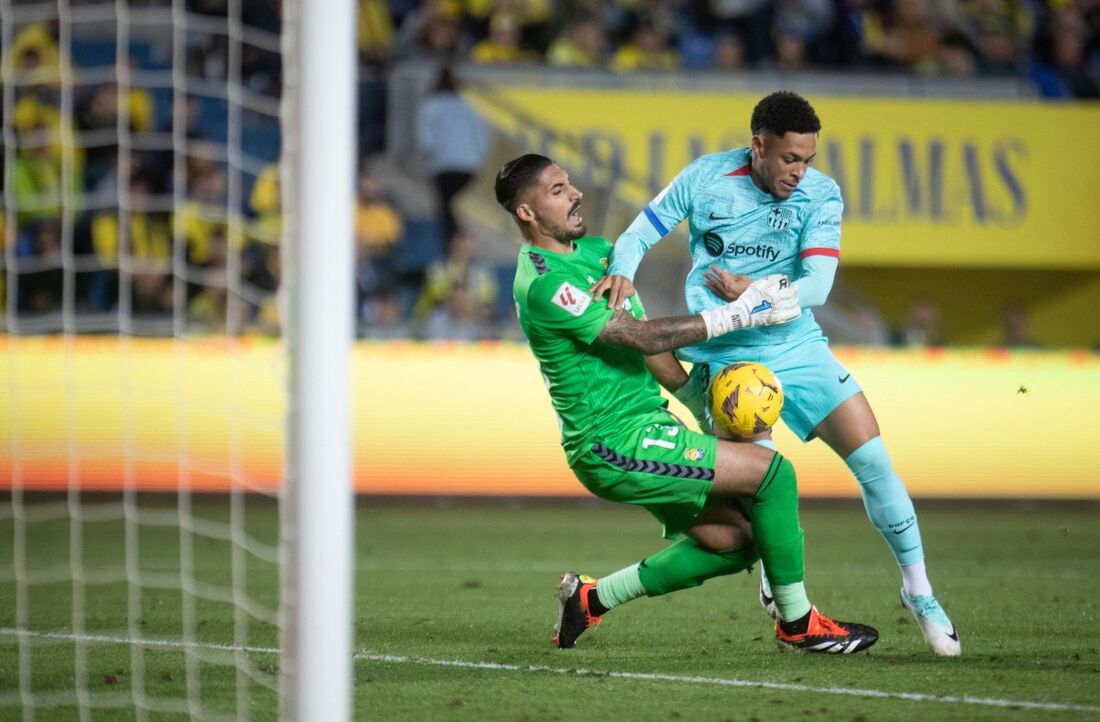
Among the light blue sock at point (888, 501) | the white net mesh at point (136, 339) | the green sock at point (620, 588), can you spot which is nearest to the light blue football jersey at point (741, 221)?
the light blue sock at point (888, 501)

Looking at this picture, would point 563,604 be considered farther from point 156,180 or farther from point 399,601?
point 156,180

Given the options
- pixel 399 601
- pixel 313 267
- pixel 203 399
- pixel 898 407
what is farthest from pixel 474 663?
pixel 898 407

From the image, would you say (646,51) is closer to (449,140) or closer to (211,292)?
(449,140)

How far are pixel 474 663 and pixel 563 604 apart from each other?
0.48m

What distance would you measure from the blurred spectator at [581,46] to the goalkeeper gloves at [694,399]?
8.54 metres

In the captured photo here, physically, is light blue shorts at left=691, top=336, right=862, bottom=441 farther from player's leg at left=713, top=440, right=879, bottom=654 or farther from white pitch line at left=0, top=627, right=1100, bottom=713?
white pitch line at left=0, top=627, right=1100, bottom=713

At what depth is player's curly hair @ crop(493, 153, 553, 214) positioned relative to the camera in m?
5.41

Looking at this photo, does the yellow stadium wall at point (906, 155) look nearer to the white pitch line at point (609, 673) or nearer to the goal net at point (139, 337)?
the goal net at point (139, 337)

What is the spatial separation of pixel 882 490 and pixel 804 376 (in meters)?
0.50

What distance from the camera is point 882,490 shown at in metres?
5.66

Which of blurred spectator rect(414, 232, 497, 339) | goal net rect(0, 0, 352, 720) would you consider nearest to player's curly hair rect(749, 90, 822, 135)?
goal net rect(0, 0, 352, 720)

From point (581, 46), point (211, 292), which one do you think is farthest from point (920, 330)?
point (211, 292)

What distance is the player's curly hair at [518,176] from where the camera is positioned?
5.41 metres

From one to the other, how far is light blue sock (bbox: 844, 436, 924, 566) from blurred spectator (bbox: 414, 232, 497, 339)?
6.60 meters
